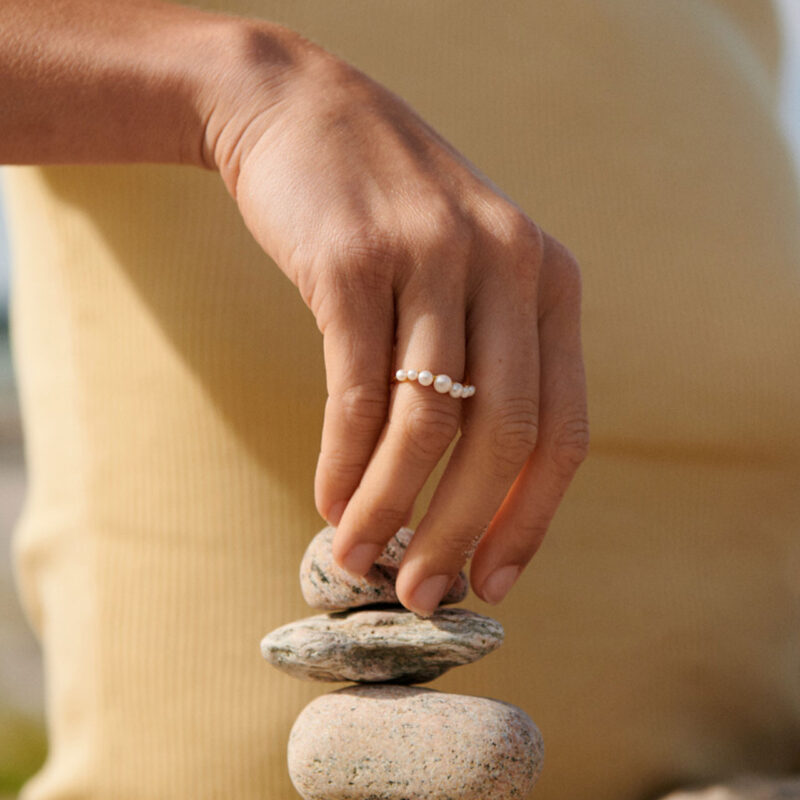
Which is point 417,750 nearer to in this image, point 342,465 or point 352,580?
point 352,580

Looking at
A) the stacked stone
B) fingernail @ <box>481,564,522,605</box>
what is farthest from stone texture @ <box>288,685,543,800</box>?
fingernail @ <box>481,564,522,605</box>

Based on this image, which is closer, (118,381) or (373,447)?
(373,447)

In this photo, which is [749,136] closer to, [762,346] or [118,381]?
[762,346]

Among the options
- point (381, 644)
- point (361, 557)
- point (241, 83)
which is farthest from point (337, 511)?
point (241, 83)

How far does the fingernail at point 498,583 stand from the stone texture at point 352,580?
0.06 meters

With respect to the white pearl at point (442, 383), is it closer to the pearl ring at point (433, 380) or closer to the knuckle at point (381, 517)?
the pearl ring at point (433, 380)

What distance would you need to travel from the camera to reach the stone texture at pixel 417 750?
89 centimetres

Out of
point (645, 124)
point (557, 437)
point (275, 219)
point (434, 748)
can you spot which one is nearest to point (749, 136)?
point (645, 124)

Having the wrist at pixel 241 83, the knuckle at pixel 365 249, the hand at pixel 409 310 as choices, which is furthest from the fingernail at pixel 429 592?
the wrist at pixel 241 83

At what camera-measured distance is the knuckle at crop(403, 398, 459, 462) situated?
2.68 ft

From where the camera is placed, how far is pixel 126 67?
0.93m

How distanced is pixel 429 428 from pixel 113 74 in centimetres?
47

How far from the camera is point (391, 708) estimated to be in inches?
36.8

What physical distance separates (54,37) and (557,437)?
2.06 feet
